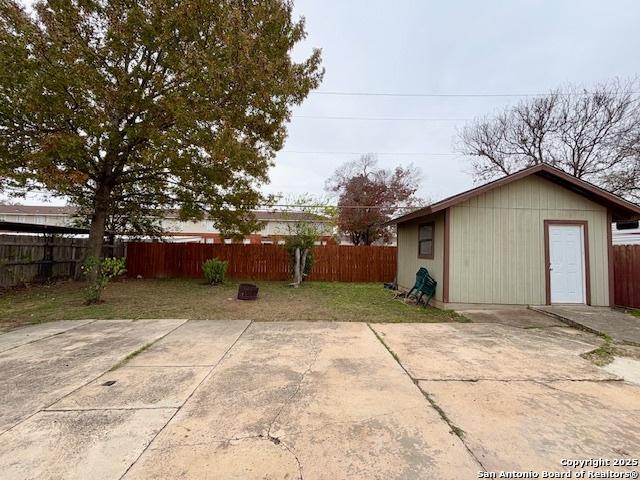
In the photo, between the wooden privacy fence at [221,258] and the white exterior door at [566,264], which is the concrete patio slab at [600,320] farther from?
the wooden privacy fence at [221,258]

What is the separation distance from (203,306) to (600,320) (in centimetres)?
800

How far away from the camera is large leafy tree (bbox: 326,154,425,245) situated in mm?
21000

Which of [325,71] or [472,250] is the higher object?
[325,71]

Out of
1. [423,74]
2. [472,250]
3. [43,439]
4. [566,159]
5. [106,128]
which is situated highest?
[423,74]

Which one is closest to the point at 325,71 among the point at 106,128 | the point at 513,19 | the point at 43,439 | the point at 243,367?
the point at 513,19

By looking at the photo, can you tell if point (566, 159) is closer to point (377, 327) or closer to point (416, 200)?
point (416, 200)

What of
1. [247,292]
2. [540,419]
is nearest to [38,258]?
[247,292]

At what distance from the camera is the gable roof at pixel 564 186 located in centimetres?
698

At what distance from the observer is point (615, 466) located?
→ 1.98 metres

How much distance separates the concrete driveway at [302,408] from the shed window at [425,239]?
399 cm

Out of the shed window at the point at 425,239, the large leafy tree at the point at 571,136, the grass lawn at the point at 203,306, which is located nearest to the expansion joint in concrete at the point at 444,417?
the grass lawn at the point at 203,306

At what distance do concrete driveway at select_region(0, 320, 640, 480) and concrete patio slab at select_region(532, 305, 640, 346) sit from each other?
31.2 inches

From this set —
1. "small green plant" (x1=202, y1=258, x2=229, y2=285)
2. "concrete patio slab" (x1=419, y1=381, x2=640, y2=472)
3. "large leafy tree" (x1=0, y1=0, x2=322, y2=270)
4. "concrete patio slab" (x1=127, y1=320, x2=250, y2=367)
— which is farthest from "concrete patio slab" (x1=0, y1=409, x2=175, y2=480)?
"small green plant" (x1=202, y1=258, x2=229, y2=285)

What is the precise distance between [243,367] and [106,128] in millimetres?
7922
